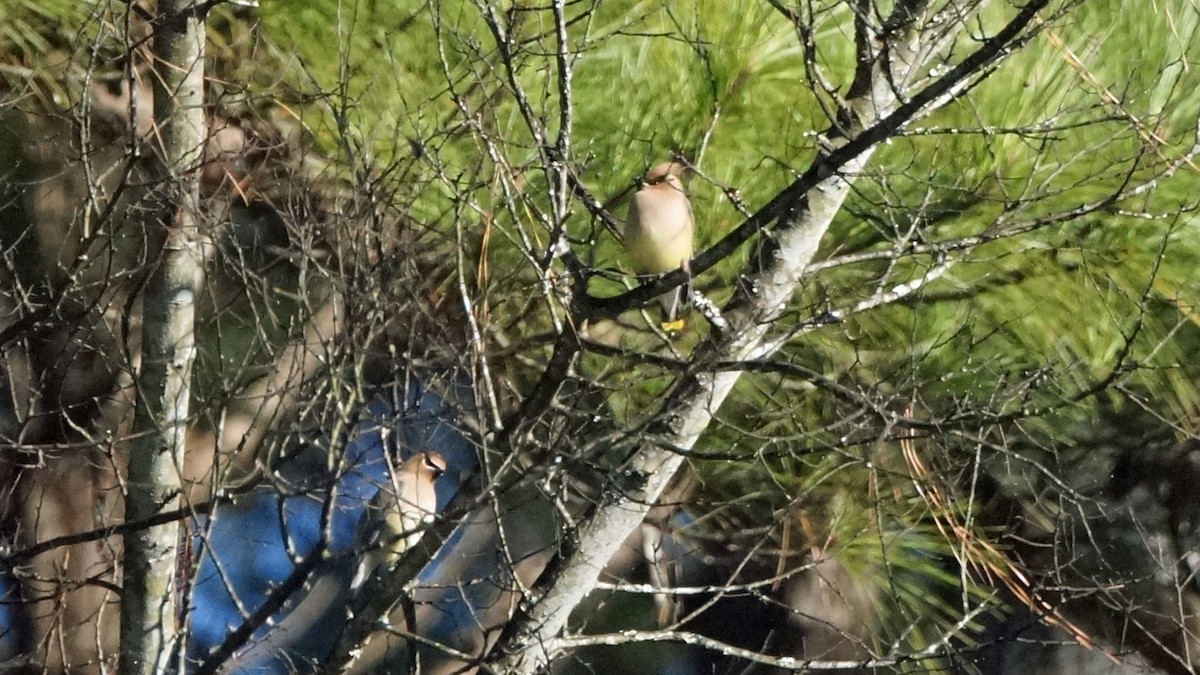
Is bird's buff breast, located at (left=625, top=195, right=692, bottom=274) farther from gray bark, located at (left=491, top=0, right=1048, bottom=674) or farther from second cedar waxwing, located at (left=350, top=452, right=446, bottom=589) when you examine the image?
second cedar waxwing, located at (left=350, top=452, right=446, bottom=589)

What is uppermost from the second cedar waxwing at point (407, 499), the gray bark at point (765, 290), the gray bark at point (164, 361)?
the gray bark at point (164, 361)

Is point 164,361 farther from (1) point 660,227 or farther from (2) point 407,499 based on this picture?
(1) point 660,227

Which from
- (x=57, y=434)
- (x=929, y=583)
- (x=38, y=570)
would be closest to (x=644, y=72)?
(x=929, y=583)

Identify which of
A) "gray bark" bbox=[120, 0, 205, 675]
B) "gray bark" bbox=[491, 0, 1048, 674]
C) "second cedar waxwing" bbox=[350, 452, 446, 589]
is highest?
"gray bark" bbox=[120, 0, 205, 675]

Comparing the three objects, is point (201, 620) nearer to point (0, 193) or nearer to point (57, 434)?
point (57, 434)

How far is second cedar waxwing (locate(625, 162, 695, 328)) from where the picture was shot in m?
1.64

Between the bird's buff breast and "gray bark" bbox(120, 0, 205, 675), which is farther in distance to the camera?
"gray bark" bbox(120, 0, 205, 675)

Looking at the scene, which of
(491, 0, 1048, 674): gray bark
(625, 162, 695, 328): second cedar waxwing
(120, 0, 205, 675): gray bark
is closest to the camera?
(491, 0, 1048, 674): gray bark

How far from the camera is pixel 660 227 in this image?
5.39 ft

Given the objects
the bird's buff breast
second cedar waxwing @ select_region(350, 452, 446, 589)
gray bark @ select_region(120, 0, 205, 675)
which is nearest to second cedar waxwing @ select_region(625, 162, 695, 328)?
the bird's buff breast

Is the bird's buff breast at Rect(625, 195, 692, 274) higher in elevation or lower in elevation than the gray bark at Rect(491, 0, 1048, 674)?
higher

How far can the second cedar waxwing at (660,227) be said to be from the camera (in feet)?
5.40

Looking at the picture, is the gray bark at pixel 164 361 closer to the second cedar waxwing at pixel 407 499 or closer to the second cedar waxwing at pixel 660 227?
the second cedar waxwing at pixel 407 499

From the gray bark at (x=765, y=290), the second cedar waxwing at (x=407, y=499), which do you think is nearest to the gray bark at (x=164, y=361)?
the second cedar waxwing at (x=407, y=499)
